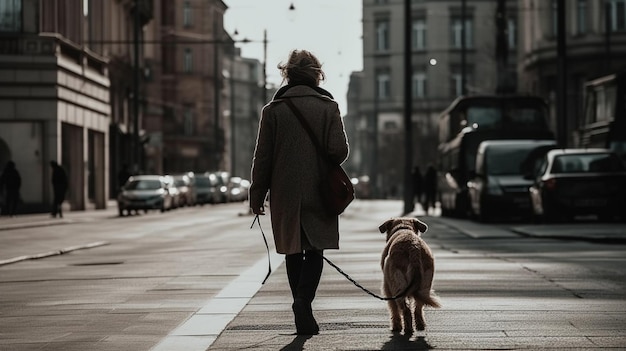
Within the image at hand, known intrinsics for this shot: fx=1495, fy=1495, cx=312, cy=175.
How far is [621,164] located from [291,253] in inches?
886

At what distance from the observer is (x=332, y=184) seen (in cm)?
1007

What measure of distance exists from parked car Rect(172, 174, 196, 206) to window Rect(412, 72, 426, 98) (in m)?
44.3

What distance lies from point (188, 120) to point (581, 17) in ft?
143

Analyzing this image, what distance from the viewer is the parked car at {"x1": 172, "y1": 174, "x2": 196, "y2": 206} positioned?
221 feet

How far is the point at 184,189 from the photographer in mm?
68750

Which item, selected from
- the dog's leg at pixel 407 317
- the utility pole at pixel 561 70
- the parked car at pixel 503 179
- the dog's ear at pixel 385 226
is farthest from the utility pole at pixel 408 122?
the dog's leg at pixel 407 317

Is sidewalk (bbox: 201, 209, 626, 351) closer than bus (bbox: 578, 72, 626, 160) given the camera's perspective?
Yes

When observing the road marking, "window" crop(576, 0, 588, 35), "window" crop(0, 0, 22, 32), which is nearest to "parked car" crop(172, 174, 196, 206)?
"window" crop(0, 0, 22, 32)

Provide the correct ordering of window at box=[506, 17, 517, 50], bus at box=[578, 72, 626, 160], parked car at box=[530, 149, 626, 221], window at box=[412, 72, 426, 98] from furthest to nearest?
window at box=[412, 72, 426, 98] < window at box=[506, 17, 517, 50] < bus at box=[578, 72, 626, 160] < parked car at box=[530, 149, 626, 221]

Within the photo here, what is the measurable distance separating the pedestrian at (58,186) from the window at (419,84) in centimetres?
6882

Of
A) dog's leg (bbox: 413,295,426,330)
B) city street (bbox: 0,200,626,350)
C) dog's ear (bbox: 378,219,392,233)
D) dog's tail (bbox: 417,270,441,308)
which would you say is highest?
dog's ear (bbox: 378,219,392,233)

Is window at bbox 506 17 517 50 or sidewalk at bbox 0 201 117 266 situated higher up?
window at bbox 506 17 517 50

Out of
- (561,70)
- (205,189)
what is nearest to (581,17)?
(205,189)

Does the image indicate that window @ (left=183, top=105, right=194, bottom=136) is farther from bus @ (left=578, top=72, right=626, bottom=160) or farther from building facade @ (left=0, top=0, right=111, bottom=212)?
bus @ (left=578, top=72, right=626, bottom=160)
